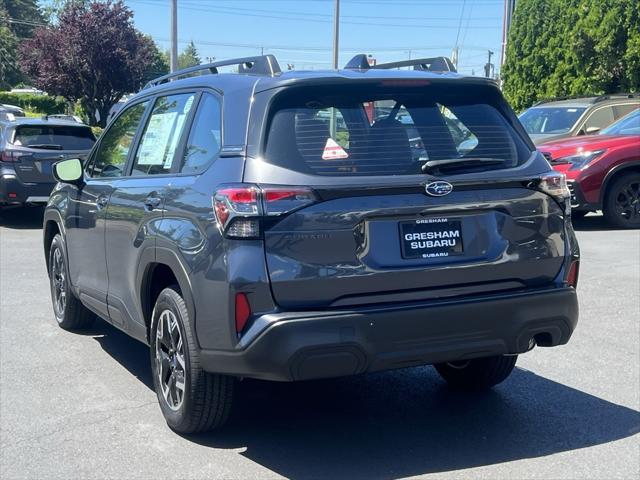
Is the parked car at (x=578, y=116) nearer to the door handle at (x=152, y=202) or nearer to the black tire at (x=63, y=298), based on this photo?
the black tire at (x=63, y=298)

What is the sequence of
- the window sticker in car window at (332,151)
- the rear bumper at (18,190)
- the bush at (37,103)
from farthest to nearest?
the bush at (37,103), the rear bumper at (18,190), the window sticker in car window at (332,151)

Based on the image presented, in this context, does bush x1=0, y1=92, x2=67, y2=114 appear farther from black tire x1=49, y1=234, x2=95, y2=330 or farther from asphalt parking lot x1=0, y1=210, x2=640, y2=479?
asphalt parking lot x1=0, y1=210, x2=640, y2=479

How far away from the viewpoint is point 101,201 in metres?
5.81

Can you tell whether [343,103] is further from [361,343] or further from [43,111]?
[43,111]

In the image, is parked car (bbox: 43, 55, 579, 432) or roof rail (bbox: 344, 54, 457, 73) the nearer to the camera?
parked car (bbox: 43, 55, 579, 432)

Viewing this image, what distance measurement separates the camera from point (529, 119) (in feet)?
51.1

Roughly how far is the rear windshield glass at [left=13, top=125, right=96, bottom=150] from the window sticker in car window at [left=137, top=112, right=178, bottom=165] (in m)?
8.93

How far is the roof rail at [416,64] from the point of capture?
16.7ft

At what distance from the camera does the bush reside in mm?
55344

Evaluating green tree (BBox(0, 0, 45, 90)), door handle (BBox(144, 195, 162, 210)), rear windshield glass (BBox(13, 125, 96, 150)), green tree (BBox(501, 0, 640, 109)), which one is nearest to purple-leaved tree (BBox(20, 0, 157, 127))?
green tree (BBox(501, 0, 640, 109))

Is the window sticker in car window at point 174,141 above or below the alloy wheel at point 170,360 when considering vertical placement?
above

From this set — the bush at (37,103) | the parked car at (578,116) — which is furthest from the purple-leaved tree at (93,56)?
the parked car at (578,116)

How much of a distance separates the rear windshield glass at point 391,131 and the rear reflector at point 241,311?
646 millimetres

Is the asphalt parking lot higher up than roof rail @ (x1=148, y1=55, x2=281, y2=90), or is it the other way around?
roof rail @ (x1=148, y1=55, x2=281, y2=90)
